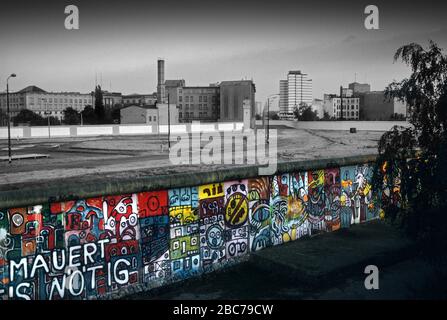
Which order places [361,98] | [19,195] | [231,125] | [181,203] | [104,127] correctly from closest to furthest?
[19,195]
[181,203]
[104,127]
[231,125]
[361,98]

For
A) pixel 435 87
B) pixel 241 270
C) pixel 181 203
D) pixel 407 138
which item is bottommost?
pixel 241 270

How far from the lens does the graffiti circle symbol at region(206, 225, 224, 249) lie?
456 inches

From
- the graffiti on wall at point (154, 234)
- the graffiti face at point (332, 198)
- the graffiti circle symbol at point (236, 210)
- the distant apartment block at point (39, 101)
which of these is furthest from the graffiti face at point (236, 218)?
the distant apartment block at point (39, 101)

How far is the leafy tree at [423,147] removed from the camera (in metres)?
9.23

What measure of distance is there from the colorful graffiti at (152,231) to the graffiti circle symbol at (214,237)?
27mm

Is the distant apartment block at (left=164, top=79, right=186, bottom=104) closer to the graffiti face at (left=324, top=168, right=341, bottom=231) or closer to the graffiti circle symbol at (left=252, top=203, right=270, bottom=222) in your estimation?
the graffiti face at (left=324, top=168, right=341, bottom=231)

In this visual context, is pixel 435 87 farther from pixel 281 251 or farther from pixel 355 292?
pixel 281 251

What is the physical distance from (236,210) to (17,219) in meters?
5.75

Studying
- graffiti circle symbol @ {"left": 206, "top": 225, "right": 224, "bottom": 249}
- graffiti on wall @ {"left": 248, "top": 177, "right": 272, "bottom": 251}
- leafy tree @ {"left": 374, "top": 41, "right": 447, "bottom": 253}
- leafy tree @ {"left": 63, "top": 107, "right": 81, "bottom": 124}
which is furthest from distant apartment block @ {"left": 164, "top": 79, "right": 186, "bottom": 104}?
leafy tree @ {"left": 374, "top": 41, "right": 447, "bottom": 253}

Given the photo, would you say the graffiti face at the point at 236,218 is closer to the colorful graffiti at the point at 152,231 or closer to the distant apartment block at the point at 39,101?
the colorful graffiti at the point at 152,231

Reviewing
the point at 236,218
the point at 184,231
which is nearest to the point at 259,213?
the point at 236,218
